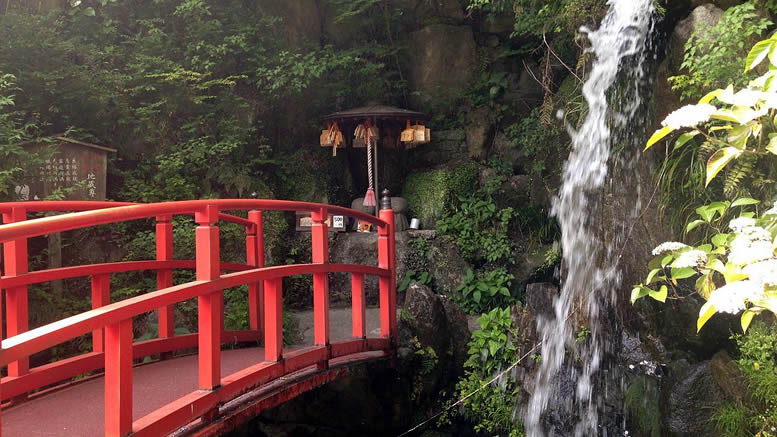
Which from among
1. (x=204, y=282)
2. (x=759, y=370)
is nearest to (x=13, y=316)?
(x=204, y=282)

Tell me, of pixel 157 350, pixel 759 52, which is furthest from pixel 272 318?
pixel 759 52

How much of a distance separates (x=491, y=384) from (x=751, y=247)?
4624 millimetres

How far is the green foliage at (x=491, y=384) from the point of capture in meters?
6.44

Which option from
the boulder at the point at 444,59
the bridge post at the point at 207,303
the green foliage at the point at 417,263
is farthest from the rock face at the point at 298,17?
the bridge post at the point at 207,303

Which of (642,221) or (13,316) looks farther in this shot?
(642,221)

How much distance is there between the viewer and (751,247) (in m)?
2.35

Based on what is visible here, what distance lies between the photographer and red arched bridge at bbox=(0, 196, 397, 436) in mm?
2795

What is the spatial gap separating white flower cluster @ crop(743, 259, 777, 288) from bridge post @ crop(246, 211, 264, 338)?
392 centimetres

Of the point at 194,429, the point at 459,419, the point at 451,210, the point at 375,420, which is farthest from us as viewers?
the point at 451,210

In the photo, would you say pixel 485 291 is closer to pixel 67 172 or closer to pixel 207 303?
pixel 67 172

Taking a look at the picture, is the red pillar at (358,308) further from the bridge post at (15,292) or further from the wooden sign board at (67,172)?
the wooden sign board at (67,172)

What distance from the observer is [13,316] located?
12.0 feet

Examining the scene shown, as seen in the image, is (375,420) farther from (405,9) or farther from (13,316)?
(405,9)

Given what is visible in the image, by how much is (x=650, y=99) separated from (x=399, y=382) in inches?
149
